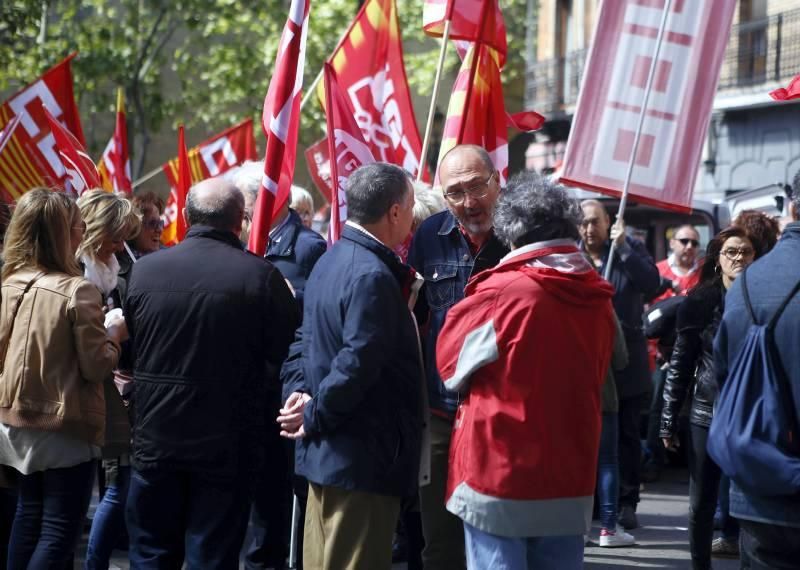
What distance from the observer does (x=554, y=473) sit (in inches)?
169

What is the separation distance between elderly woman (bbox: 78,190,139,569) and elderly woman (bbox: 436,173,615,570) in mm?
1939

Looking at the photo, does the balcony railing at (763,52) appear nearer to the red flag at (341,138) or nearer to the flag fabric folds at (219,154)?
the flag fabric folds at (219,154)

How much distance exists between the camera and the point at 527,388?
14.0 ft

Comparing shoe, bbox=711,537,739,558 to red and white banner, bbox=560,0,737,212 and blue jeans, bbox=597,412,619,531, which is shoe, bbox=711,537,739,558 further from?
red and white banner, bbox=560,0,737,212

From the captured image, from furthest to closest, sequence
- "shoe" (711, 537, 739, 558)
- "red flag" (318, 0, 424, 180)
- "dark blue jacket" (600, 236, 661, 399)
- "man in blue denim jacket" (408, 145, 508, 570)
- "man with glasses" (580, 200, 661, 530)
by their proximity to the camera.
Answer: "red flag" (318, 0, 424, 180) → "man with glasses" (580, 200, 661, 530) → "dark blue jacket" (600, 236, 661, 399) → "shoe" (711, 537, 739, 558) → "man in blue denim jacket" (408, 145, 508, 570)

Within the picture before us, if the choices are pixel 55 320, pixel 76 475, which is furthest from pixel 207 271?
pixel 76 475

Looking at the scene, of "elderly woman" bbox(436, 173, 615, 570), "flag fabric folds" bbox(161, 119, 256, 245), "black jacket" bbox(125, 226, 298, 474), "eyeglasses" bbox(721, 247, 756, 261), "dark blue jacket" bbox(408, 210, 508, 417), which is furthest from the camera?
"flag fabric folds" bbox(161, 119, 256, 245)

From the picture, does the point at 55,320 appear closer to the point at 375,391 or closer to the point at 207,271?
the point at 207,271

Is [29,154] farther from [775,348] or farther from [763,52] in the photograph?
[763,52]

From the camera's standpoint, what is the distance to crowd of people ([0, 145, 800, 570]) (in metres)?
4.28

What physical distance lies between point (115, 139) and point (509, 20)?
74.8 feet

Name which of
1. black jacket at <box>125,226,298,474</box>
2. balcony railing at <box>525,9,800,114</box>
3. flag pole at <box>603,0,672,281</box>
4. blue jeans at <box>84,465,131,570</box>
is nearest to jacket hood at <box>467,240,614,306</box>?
black jacket at <box>125,226,298,474</box>

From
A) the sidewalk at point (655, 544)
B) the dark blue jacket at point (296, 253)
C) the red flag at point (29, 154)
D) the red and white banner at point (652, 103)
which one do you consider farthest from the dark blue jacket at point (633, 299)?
the red flag at point (29, 154)

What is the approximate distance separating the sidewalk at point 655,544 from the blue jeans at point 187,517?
5.78 ft
